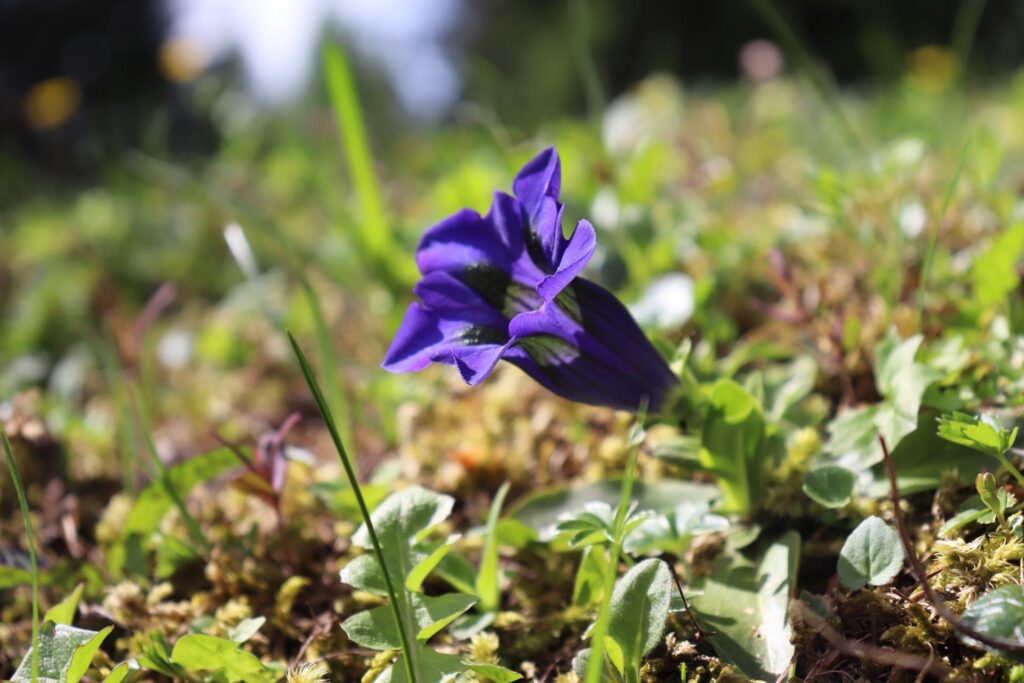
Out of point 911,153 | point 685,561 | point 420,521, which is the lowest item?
point 685,561

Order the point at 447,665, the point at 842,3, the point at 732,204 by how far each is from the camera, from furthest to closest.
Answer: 1. the point at 842,3
2. the point at 732,204
3. the point at 447,665

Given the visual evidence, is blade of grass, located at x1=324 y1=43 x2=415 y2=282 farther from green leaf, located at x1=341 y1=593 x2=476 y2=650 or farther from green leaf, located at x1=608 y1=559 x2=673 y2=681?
green leaf, located at x1=608 y1=559 x2=673 y2=681

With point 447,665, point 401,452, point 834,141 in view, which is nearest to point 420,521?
point 447,665

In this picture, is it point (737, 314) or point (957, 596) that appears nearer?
point (957, 596)

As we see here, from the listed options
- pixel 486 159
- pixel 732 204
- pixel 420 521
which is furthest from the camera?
pixel 486 159

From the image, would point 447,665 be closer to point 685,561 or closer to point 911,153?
point 685,561

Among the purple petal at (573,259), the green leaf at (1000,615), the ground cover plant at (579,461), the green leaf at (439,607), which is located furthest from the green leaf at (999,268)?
the green leaf at (439,607)

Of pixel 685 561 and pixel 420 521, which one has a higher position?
→ pixel 420 521
